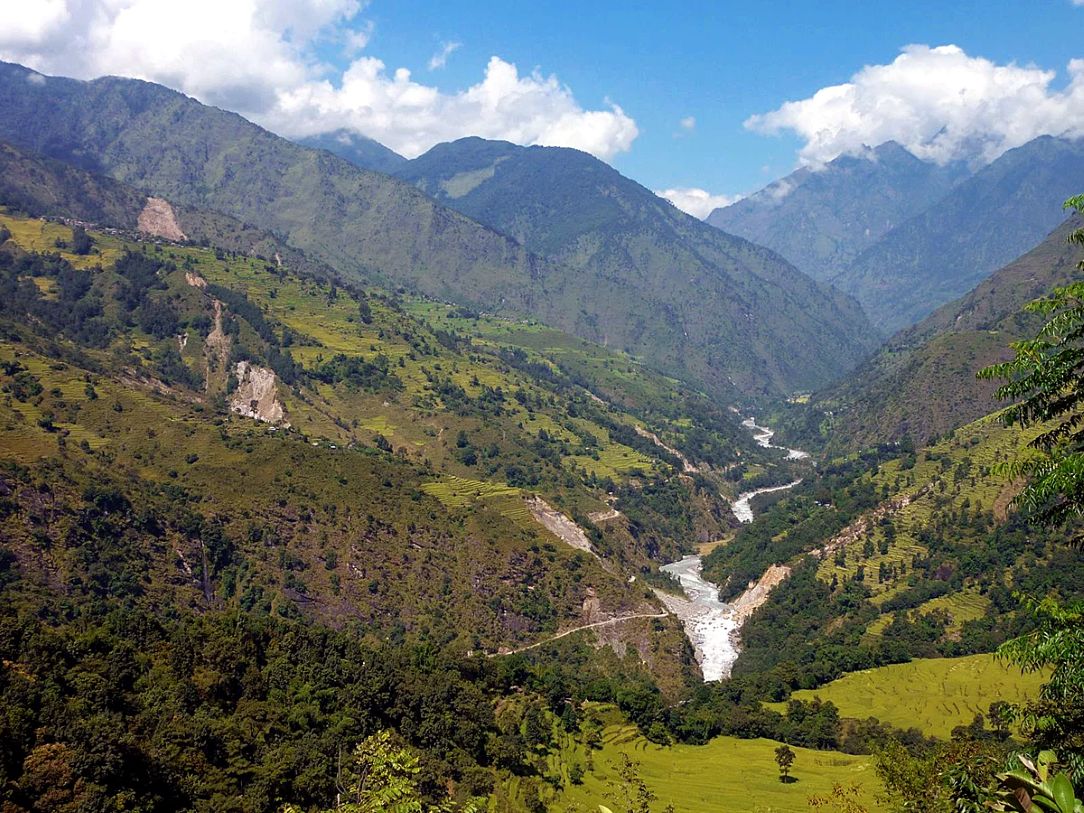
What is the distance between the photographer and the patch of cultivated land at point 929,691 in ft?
285

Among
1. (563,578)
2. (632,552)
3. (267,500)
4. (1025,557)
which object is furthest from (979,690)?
(267,500)

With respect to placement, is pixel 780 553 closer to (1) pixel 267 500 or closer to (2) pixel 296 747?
(1) pixel 267 500

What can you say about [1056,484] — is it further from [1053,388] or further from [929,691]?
[929,691]

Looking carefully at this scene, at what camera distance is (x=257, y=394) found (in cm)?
17500

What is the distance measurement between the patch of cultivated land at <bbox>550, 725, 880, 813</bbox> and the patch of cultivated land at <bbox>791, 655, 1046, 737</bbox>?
13731mm

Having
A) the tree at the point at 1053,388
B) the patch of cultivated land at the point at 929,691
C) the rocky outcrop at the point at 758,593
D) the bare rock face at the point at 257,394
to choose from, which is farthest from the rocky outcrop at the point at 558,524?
the tree at the point at 1053,388

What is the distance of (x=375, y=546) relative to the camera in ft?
361

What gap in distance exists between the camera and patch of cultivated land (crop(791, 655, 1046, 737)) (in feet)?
285

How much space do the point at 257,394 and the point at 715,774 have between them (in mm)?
132474

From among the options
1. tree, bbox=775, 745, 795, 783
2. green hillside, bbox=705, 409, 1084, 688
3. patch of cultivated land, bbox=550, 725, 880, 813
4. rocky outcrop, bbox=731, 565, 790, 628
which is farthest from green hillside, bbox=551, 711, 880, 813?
rocky outcrop, bbox=731, 565, 790, 628

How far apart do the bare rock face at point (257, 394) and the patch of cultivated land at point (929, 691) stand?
4586 inches

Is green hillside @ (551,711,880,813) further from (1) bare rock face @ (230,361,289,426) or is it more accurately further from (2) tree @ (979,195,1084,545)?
(1) bare rock face @ (230,361,289,426)

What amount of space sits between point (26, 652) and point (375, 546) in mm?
65660

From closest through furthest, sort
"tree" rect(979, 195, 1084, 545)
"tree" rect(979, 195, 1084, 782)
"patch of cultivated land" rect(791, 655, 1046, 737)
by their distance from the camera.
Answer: "tree" rect(979, 195, 1084, 782), "tree" rect(979, 195, 1084, 545), "patch of cultivated land" rect(791, 655, 1046, 737)
